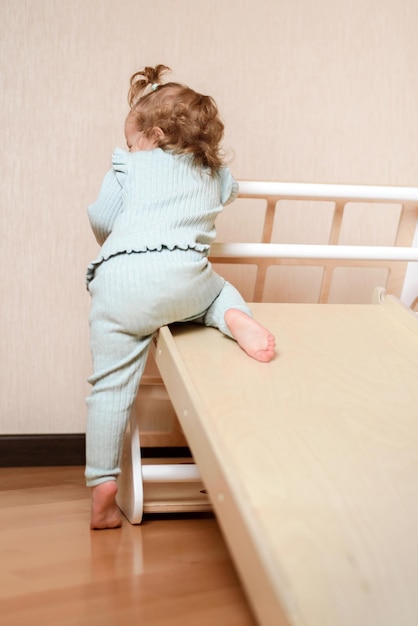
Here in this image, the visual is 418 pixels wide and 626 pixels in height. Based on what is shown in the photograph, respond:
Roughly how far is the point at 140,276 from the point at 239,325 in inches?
7.6

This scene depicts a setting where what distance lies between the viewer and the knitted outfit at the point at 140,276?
1.28 meters

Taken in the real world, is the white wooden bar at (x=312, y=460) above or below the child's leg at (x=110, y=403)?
above

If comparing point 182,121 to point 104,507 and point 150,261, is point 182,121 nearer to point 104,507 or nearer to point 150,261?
point 150,261

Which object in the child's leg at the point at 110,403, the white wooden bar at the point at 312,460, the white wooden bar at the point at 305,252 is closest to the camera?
the white wooden bar at the point at 312,460

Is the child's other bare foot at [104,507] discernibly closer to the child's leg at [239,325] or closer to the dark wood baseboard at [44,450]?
the child's leg at [239,325]

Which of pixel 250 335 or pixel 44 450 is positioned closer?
pixel 250 335

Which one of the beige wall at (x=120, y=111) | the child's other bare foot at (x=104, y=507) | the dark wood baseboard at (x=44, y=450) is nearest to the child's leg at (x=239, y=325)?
the child's other bare foot at (x=104, y=507)

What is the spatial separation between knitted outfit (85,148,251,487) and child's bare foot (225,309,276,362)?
42 millimetres

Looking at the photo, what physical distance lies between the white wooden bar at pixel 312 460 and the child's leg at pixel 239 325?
0.02 metres

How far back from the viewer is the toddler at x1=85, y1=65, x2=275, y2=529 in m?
1.28

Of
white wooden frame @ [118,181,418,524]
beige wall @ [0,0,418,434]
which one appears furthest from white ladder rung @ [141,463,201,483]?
beige wall @ [0,0,418,434]


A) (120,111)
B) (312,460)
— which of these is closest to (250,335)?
(312,460)

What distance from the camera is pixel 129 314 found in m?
1.28

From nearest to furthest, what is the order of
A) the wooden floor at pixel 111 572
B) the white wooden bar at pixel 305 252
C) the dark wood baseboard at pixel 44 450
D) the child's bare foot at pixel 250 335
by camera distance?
the wooden floor at pixel 111 572
the child's bare foot at pixel 250 335
the white wooden bar at pixel 305 252
the dark wood baseboard at pixel 44 450
